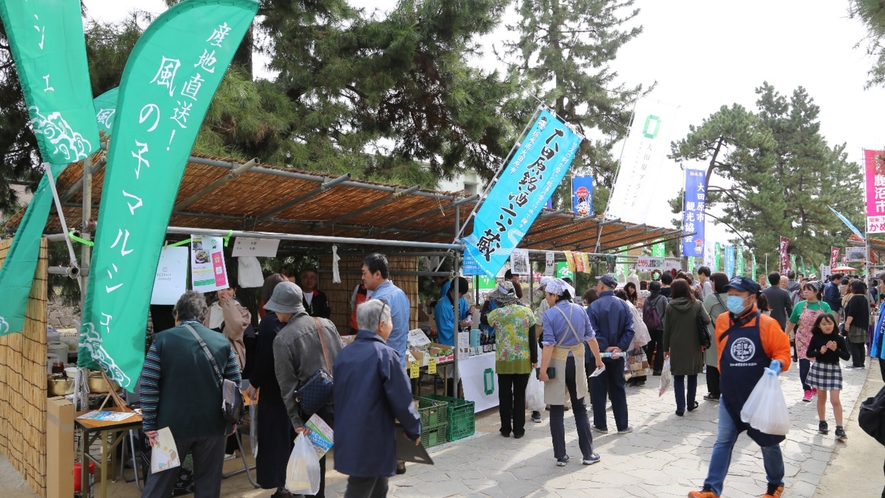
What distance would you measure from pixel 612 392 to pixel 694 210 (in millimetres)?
9379

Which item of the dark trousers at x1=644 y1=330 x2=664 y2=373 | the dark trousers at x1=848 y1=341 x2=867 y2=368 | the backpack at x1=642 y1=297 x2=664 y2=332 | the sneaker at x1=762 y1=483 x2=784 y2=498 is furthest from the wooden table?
the dark trousers at x1=848 y1=341 x2=867 y2=368

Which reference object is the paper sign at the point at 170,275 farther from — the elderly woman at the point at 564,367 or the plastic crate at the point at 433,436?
the elderly woman at the point at 564,367

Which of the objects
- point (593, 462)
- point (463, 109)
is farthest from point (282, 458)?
point (463, 109)

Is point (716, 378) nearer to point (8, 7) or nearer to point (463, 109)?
point (463, 109)

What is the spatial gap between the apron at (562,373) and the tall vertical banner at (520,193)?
4.34 feet

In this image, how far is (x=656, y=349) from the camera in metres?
10.4

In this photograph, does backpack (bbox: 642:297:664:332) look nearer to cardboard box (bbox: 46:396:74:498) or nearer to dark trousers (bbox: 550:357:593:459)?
dark trousers (bbox: 550:357:593:459)

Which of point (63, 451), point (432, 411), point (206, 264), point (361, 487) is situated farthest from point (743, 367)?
point (63, 451)

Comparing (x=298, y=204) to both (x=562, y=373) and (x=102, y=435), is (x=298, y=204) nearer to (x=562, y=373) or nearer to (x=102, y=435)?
(x=102, y=435)

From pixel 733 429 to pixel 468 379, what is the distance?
11.8ft

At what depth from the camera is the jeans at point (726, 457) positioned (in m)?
4.56

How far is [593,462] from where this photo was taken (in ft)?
19.0

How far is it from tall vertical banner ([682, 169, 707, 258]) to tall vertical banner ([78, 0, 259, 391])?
42.1 feet

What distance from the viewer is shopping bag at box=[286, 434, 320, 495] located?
150 inches
